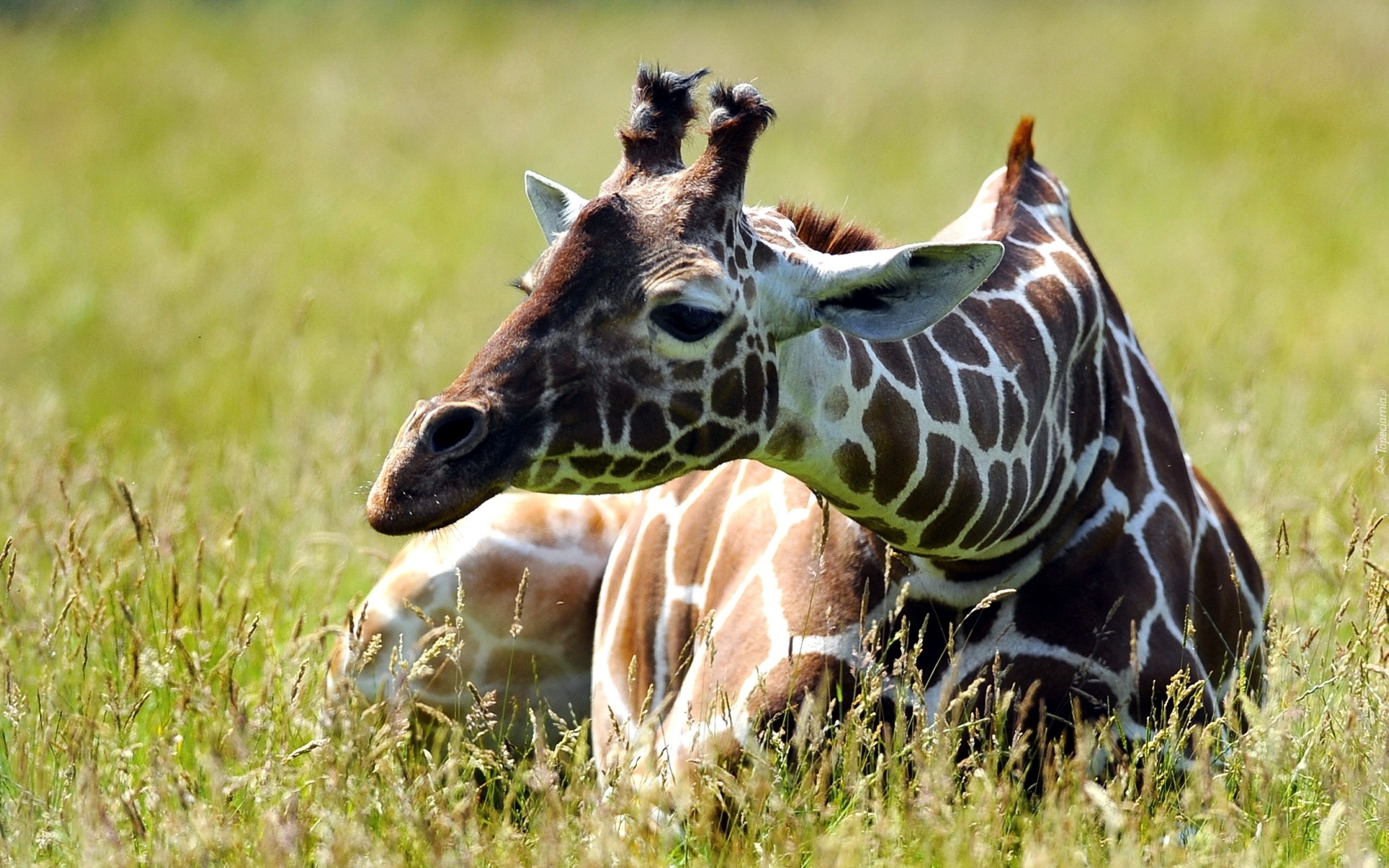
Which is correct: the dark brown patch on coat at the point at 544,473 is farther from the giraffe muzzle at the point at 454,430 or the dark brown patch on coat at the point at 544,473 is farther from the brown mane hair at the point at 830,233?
the brown mane hair at the point at 830,233

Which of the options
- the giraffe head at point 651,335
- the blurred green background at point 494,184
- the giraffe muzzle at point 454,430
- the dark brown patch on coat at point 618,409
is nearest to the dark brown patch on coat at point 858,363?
the giraffe head at point 651,335

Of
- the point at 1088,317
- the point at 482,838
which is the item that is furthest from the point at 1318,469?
the point at 482,838

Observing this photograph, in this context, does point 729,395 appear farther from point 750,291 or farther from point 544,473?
point 544,473

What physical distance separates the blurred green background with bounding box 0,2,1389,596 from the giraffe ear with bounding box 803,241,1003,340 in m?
2.28

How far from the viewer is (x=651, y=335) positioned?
9.26 feet

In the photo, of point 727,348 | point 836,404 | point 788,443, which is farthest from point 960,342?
point 727,348

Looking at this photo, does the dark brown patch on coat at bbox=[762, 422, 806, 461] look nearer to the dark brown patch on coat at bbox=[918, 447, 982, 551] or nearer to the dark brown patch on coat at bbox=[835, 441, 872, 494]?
the dark brown patch on coat at bbox=[835, 441, 872, 494]

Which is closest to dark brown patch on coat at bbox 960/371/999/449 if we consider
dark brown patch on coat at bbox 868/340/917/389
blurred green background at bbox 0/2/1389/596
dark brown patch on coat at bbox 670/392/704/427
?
dark brown patch on coat at bbox 868/340/917/389

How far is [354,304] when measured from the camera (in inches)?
337

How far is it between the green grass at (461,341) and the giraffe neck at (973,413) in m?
0.51

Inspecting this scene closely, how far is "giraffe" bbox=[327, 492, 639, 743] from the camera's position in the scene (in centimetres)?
438

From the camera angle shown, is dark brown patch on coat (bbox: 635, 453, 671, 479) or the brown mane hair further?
the brown mane hair

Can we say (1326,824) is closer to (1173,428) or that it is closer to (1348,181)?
(1173,428)

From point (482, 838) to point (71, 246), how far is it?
7541 millimetres
